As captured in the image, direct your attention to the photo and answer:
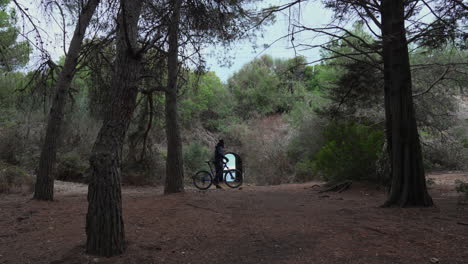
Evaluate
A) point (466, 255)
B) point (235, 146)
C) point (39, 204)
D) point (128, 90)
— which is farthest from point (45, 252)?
point (235, 146)

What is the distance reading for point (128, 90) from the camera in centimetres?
423

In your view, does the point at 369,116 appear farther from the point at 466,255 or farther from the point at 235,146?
the point at 235,146

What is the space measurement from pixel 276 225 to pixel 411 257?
2.18 meters

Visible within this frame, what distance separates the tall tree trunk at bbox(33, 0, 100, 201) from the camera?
27.1ft

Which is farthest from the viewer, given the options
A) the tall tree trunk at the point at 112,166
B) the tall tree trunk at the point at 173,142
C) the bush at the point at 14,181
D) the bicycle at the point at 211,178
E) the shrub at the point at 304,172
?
the shrub at the point at 304,172

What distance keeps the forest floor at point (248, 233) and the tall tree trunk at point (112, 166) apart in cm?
21

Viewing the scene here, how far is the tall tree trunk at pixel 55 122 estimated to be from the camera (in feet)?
27.1

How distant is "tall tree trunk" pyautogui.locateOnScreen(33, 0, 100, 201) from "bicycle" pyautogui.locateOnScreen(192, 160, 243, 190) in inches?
187

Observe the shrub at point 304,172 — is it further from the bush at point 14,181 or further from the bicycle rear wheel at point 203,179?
the bush at point 14,181

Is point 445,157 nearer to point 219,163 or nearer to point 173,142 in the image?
point 219,163

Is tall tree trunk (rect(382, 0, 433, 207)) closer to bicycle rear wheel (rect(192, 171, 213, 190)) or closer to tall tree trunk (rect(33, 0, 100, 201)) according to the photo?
bicycle rear wheel (rect(192, 171, 213, 190))

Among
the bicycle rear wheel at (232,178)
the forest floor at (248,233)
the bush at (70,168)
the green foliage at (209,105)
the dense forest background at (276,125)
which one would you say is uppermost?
the green foliage at (209,105)

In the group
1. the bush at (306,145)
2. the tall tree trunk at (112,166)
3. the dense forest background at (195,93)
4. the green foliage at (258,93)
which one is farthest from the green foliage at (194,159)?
the tall tree trunk at (112,166)

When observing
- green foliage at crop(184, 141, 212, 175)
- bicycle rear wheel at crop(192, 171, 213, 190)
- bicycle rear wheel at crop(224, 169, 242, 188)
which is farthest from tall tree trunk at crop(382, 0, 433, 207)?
green foliage at crop(184, 141, 212, 175)
